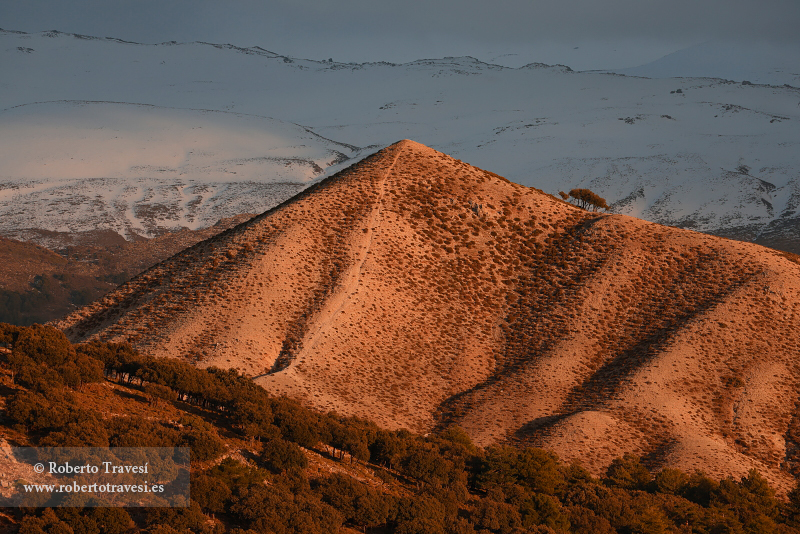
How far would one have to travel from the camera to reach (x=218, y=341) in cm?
6800

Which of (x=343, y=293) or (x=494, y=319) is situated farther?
(x=494, y=319)

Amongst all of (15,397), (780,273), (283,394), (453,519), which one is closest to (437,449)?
(453,519)

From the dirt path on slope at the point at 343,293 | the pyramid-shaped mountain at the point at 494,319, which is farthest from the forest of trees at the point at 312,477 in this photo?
the dirt path on slope at the point at 343,293

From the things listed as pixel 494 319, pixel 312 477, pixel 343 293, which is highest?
pixel 343 293

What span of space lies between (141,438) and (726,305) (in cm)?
5765

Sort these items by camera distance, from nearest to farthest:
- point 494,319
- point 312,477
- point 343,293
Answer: point 312,477, point 343,293, point 494,319

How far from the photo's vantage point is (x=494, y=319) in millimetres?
77562

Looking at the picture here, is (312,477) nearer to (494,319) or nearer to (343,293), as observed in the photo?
(343,293)

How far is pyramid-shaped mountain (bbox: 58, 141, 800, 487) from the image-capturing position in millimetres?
64812

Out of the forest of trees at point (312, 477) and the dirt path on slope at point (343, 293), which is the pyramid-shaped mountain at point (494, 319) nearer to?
the dirt path on slope at point (343, 293)

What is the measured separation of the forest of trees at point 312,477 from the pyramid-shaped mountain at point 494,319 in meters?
5.05

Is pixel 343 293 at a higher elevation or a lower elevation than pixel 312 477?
higher

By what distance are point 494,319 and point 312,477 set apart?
116 feet

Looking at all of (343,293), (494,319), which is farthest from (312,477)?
(494,319)
